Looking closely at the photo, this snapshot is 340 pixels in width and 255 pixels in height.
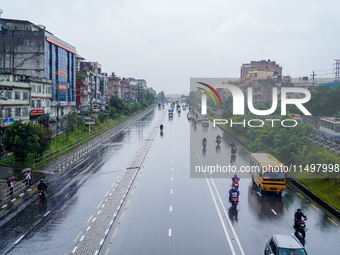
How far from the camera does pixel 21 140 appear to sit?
3234cm

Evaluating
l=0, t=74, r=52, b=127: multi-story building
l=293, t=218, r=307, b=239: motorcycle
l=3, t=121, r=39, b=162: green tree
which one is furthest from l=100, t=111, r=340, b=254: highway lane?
l=0, t=74, r=52, b=127: multi-story building

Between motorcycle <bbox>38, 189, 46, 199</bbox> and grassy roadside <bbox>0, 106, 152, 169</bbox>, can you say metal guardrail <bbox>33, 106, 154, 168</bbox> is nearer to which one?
grassy roadside <bbox>0, 106, 152, 169</bbox>

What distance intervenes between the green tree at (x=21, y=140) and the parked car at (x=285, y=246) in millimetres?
24846

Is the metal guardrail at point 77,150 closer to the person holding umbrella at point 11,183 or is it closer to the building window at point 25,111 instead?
the building window at point 25,111

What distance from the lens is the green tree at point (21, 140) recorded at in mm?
32219

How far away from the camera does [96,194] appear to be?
2503 cm

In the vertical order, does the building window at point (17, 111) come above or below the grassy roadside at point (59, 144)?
above

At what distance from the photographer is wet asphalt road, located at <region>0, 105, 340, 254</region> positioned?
54.0ft

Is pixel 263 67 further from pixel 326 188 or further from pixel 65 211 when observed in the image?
pixel 65 211

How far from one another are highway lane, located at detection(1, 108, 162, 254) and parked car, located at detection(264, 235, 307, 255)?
8613 mm

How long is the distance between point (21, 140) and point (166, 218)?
60.1ft

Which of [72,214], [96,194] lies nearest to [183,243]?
[72,214]

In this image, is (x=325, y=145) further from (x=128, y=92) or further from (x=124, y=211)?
(x=128, y=92)

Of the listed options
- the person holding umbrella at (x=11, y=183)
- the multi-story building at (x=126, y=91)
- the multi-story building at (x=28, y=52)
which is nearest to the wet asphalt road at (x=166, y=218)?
the person holding umbrella at (x=11, y=183)
